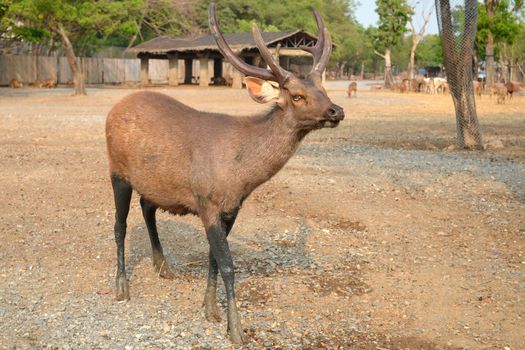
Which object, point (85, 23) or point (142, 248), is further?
point (85, 23)

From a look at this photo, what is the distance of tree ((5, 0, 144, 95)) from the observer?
2728 cm

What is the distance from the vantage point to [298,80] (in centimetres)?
491

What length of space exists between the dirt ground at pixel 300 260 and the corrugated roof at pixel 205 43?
28.7 meters

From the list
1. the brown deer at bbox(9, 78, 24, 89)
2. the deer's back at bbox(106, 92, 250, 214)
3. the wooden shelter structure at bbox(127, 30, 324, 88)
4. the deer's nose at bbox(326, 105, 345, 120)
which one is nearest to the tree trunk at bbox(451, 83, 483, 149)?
the deer's back at bbox(106, 92, 250, 214)

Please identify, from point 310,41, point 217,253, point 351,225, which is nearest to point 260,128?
point 217,253

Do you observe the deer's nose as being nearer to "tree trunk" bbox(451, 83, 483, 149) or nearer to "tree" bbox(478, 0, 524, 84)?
"tree trunk" bbox(451, 83, 483, 149)

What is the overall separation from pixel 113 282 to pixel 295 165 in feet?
18.9

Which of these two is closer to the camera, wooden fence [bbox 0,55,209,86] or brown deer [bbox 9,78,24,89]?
brown deer [bbox 9,78,24,89]

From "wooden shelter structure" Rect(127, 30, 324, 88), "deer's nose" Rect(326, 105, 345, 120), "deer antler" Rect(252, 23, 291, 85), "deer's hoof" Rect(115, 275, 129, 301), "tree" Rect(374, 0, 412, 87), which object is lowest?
"deer's hoof" Rect(115, 275, 129, 301)

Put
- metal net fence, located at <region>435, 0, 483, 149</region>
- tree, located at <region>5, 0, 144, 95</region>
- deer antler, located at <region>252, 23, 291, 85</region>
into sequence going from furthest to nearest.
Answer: tree, located at <region>5, 0, 144, 95</region> < metal net fence, located at <region>435, 0, 483, 149</region> < deer antler, located at <region>252, 23, 291, 85</region>

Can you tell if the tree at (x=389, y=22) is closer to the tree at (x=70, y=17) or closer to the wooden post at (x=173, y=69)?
the wooden post at (x=173, y=69)

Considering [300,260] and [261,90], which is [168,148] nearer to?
[261,90]

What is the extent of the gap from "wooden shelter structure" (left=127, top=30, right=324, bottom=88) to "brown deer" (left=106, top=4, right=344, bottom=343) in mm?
32825

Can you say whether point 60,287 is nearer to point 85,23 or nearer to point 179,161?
point 179,161
